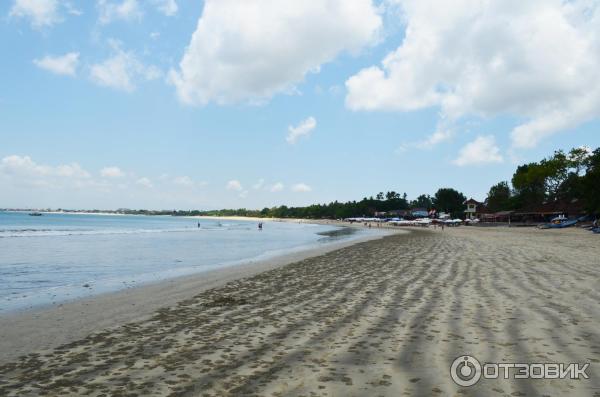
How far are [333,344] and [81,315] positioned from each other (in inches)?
247

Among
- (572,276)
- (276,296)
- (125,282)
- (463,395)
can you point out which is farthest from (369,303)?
(125,282)

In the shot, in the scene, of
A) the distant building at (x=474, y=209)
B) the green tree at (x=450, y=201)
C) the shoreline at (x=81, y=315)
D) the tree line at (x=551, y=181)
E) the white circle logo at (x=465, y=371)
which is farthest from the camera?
the green tree at (x=450, y=201)

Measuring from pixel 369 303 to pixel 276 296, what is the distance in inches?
105

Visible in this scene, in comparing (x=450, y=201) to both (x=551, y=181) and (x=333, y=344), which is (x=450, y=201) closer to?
(x=551, y=181)

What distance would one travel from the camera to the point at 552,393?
4387mm

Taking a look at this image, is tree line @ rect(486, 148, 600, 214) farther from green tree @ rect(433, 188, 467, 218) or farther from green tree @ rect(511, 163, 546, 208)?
green tree @ rect(433, 188, 467, 218)

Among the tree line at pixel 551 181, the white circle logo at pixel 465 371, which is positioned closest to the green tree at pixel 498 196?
the tree line at pixel 551 181

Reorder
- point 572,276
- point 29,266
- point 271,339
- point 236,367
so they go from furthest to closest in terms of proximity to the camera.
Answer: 1. point 29,266
2. point 572,276
3. point 271,339
4. point 236,367

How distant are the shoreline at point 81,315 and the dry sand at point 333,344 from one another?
453 mm

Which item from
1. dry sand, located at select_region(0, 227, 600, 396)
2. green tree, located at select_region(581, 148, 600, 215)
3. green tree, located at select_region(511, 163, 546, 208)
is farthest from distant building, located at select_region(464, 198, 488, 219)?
dry sand, located at select_region(0, 227, 600, 396)

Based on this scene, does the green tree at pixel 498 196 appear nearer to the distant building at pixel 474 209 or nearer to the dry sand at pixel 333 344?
the distant building at pixel 474 209

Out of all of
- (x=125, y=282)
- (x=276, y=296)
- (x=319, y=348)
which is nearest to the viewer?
(x=319, y=348)

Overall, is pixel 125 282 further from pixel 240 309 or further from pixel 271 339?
pixel 271 339

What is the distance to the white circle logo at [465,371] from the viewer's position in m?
4.75
